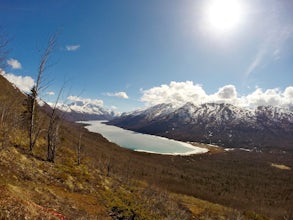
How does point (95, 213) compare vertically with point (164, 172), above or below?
above

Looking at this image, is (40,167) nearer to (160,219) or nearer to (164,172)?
(160,219)

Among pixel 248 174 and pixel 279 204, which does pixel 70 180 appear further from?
pixel 248 174

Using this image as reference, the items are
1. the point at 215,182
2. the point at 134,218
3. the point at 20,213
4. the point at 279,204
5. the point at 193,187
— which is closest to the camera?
the point at 20,213

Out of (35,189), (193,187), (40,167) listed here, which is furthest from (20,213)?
(193,187)

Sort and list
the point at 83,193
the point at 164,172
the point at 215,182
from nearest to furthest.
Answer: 1. the point at 83,193
2. the point at 215,182
3. the point at 164,172

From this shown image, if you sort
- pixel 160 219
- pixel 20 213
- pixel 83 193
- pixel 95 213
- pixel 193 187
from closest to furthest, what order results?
pixel 20 213
pixel 95 213
pixel 83 193
pixel 160 219
pixel 193 187

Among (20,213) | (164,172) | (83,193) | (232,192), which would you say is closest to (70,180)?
(83,193)

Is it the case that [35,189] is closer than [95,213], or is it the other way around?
[35,189]

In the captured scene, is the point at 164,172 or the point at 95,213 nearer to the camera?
the point at 95,213

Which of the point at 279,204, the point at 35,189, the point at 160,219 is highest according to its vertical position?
the point at 35,189
